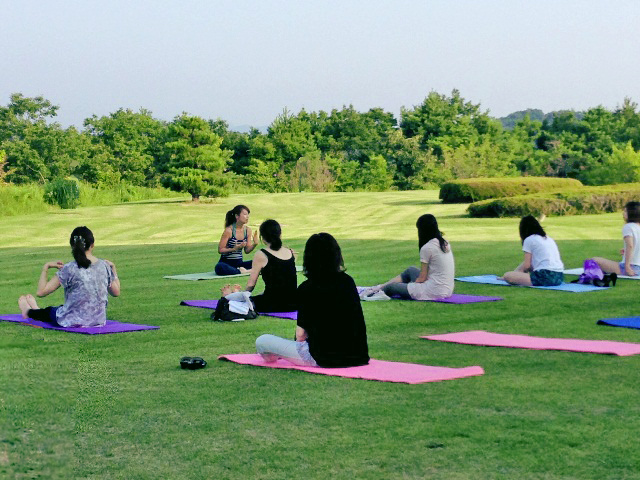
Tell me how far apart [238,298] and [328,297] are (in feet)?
12.5

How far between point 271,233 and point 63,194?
111 feet

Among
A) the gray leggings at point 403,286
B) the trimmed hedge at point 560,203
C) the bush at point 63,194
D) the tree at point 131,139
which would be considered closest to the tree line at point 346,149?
the tree at point 131,139

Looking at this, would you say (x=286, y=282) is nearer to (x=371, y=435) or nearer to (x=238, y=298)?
(x=238, y=298)

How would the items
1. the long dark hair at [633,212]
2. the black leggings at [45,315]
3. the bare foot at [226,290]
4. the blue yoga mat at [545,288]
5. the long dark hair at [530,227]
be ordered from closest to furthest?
the black leggings at [45,315], the bare foot at [226,290], the blue yoga mat at [545,288], the long dark hair at [530,227], the long dark hair at [633,212]

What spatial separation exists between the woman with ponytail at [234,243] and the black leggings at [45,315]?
18.1ft

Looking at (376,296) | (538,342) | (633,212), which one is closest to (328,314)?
(538,342)

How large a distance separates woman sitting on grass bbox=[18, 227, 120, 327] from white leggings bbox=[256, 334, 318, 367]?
9.48 ft

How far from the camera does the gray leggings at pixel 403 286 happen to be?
13.2 meters

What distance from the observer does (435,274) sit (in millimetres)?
12969

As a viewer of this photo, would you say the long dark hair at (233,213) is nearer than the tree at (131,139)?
Yes

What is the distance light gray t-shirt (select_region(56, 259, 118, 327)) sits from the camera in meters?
10.7

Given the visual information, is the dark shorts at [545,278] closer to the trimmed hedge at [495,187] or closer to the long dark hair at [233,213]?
the long dark hair at [233,213]

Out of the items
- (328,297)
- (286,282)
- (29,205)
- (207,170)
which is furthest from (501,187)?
(328,297)

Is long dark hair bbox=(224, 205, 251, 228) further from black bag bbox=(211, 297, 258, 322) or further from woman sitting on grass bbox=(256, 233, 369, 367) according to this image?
woman sitting on grass bbox=(256, 233, 369, 367)
